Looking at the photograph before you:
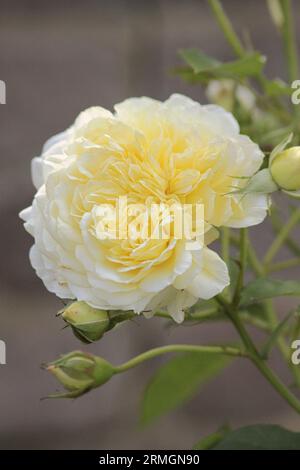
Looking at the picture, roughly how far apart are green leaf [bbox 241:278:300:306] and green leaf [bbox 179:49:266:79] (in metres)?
0.14

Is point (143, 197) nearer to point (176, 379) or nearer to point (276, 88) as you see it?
point (276, 88)

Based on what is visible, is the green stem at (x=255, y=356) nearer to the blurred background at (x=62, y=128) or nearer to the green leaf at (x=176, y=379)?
the green leaf at (x=176, y=379)

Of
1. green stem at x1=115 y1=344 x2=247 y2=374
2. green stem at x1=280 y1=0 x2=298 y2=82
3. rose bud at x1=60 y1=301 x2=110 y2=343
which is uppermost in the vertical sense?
green stem at x1=280 y1=0 x2=298 y2=82

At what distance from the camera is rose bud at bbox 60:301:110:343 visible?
371mm

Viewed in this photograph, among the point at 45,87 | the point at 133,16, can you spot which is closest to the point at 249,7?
the point at 133,16

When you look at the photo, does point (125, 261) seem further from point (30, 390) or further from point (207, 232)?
point (30, 390)

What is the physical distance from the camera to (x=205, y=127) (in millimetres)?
387

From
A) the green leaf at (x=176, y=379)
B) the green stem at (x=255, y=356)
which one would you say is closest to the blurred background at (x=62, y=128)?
the green leaf at (x=176, y=379)

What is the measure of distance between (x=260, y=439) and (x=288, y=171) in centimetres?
16

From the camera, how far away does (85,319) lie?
37cm

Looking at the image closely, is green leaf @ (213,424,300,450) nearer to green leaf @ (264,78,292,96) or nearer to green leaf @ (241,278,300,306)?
green leaf @ (241,278,300,306)

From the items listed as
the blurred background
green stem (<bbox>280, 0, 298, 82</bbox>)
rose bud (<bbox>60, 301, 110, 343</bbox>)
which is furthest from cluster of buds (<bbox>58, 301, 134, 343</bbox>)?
the blurred background

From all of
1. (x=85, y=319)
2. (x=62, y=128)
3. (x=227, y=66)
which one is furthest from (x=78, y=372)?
(x=62, y=128)
